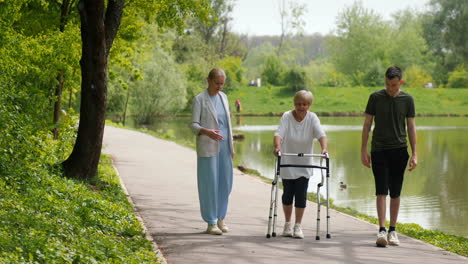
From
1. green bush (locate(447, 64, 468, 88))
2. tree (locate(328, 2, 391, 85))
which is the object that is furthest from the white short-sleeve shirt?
tree (locate(328, 2, 391, 85))

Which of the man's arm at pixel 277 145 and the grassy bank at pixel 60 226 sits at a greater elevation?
the man's arm at pixel 277 145

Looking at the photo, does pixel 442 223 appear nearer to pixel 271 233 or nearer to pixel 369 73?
pixel 271 233

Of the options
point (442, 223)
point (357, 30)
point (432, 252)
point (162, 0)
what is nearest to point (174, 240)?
point (432, 252)

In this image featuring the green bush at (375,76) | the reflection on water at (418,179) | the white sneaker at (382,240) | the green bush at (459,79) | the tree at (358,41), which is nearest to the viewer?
the white sneaker at (382,240)

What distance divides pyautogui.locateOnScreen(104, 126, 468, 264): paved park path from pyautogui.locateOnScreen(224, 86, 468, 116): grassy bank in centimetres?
5529

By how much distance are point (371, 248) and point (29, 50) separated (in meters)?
8.38

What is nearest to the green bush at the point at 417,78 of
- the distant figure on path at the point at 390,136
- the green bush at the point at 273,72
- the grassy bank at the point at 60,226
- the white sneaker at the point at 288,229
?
the green bush at the point at 273,72

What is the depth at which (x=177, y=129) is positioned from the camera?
43969 mm

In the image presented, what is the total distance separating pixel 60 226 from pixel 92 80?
5.42m

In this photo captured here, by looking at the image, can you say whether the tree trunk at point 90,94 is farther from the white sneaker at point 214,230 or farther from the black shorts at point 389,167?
the black shorts at point 389,167

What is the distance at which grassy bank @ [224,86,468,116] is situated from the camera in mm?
68625

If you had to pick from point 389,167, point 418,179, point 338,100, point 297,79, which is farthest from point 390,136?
point 297,79

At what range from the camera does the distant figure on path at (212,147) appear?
822 cm

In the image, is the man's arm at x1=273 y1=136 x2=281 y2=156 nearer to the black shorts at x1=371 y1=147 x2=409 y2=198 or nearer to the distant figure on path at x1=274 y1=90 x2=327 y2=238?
the distant figure on path at x1=274 y1=90 x2=327 y2=238
